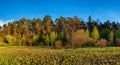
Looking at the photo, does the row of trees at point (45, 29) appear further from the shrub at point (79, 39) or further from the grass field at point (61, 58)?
the grass field at point (61, 58)

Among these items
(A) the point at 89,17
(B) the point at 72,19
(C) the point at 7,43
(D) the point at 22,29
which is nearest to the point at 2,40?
(C) the point at 7,43

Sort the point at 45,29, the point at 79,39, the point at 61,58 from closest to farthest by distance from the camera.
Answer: the point at 61,58 → the point at 79,39 → the point at 45,29

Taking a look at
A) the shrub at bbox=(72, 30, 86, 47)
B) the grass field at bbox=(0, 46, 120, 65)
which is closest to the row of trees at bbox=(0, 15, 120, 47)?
the shrub at bbox=(72, 30, 86, 47)

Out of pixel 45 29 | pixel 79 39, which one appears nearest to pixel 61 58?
pixel 79 39

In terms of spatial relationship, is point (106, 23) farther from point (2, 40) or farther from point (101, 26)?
point (2, 40)

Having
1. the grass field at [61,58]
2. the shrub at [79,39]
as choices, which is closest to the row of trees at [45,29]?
the shrub at [79,39]

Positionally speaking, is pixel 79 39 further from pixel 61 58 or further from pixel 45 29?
pixel 61 58

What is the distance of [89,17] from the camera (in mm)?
103562

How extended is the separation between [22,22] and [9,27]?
17.4 ft

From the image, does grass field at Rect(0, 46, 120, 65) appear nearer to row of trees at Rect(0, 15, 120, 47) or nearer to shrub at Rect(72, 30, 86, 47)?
shrub at Rect(72, 30, 86, 47)

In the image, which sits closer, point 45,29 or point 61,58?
point 61,58

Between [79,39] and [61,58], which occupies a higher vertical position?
[79,39]

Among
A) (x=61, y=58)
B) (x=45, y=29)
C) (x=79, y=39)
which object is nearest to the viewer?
(x=61, y=58)

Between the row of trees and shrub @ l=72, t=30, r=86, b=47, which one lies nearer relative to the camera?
shrub @ l=72, t=30, r=86, b=47
